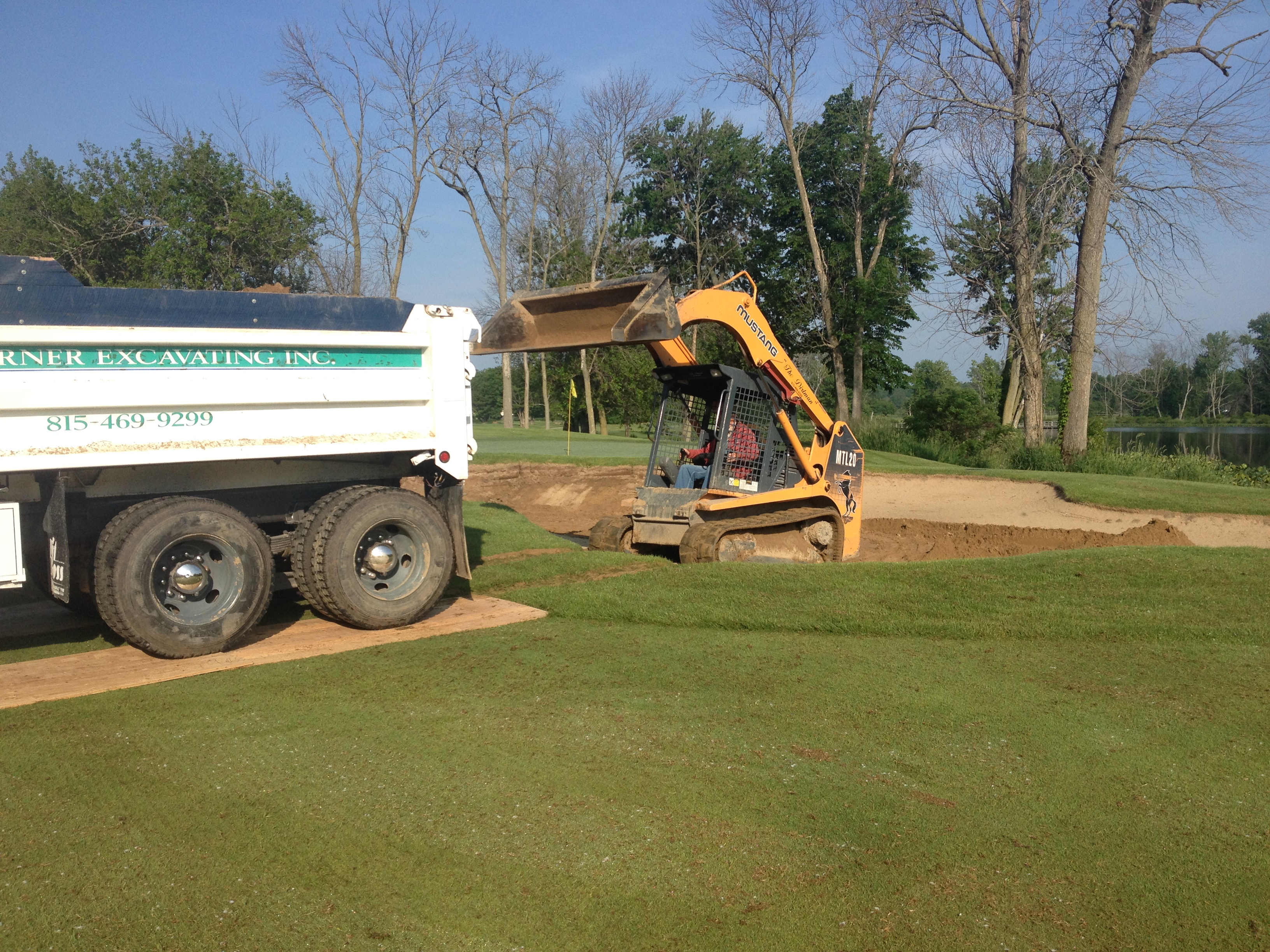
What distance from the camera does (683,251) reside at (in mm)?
50125

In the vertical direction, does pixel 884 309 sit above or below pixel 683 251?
below

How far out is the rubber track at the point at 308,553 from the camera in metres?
6.98

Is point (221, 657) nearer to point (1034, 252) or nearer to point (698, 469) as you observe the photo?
point (698, 469)

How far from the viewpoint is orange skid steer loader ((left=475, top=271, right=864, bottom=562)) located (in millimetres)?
9375

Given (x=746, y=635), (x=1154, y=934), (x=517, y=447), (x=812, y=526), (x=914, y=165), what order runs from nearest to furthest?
(x=1154, y=934), (x=746, y=635), (x=812, y=526), (x=517, y=447), (x=914, y=165)

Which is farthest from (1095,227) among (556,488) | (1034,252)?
(556,488)

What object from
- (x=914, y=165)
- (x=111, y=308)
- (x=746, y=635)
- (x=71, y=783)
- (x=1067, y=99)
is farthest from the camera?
(x=914, y=165)

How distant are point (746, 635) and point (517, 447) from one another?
17.5 m

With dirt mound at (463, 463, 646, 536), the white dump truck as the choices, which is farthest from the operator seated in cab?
dirt mound at (463, 463, 646, 536)

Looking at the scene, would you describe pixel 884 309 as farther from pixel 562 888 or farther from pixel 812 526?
pixel 562 888

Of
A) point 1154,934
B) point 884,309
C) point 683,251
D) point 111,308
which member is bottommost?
point 1154,934

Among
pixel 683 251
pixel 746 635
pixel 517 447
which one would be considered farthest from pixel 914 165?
pixel 746 635

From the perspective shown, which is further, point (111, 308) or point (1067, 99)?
point (1067, 99)

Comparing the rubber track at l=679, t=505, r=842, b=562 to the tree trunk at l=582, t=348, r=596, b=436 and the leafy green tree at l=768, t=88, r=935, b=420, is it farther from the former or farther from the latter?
the leafy green tree at l=768, t=88, r=935, b=420
